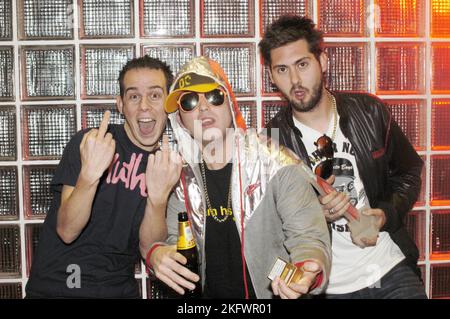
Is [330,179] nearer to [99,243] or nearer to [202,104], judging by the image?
[202,104]

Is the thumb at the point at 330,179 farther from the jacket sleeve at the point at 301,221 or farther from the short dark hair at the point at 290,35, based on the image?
the short dark hair at the point at 290,35

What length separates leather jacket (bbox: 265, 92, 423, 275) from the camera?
2.28 metres

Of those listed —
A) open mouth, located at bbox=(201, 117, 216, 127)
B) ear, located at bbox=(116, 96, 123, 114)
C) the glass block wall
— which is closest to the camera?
open mouth, located at bbox=(201, 117, 216, 127)

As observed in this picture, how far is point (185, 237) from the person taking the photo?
1.90 metres

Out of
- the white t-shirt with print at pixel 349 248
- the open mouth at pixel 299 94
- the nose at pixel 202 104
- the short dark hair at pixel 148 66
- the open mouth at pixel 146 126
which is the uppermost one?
the short dark hair at pixel 148 66

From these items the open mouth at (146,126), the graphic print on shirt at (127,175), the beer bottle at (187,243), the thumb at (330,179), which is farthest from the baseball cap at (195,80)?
the thumb at (330,179)

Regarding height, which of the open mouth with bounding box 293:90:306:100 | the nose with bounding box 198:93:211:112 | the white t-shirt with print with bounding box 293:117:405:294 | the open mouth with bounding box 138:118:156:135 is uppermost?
the open mouth with bounding box 293:90:306:100

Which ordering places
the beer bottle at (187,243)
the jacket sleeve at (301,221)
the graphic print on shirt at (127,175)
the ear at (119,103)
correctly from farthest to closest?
the ear at (119,103) → the graphic print on shirt at (127,175) → the beer bottle at (187,243) → the jacket sleeve at (301,221)

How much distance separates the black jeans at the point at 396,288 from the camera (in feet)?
7.32

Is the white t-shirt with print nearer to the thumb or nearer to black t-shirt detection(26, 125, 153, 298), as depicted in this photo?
the thumb

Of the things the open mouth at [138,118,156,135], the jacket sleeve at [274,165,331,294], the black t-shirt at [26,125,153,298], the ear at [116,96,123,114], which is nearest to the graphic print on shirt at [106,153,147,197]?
the black t-shirt at [26,125,153,298]

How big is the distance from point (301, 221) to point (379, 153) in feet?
2.46

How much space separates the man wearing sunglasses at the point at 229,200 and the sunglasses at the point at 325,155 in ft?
0.97

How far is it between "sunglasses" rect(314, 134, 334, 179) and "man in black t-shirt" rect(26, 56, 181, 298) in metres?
0.78
